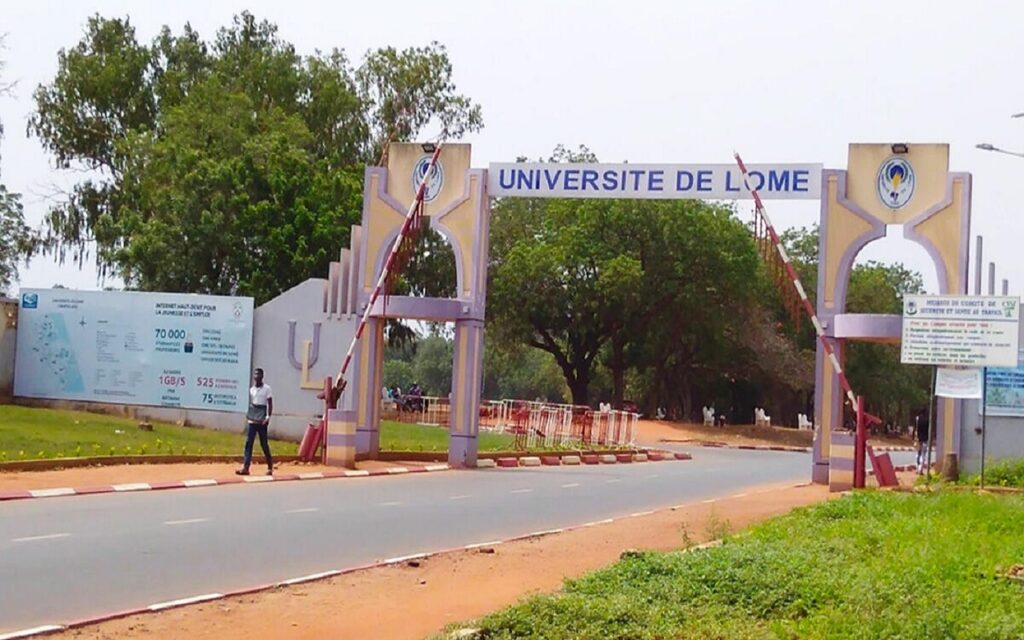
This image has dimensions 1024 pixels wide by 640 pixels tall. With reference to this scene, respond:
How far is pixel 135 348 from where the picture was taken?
33188mm

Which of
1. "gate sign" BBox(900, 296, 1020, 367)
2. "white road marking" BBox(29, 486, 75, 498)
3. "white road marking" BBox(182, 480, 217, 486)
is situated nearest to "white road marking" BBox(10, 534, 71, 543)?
"white road marking" BBox(29, 486, 75, 498)

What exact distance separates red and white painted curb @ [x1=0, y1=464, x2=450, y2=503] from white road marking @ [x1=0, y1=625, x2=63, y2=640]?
9.24 metres

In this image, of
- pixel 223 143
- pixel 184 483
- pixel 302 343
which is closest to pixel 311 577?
pixel 184 483

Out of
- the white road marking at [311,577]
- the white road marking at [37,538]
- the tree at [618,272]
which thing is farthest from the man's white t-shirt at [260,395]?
the tree at [618,272]

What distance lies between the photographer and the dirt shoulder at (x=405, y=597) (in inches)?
389

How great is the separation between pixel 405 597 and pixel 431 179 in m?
20.3

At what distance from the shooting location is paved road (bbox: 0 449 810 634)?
11.6m

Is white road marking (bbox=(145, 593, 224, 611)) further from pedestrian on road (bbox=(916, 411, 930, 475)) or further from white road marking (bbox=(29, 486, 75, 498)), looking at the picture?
pedestrian on road (bbox=(916, 411, 930, 475))

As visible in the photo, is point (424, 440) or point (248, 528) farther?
point (424, 440)

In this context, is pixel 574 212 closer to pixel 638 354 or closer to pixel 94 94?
pixel 638 354

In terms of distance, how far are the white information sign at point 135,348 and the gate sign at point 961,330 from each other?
15.8 m

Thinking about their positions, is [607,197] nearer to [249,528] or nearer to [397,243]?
[397,243]

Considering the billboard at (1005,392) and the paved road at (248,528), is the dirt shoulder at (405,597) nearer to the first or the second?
the paved road at (248,528)

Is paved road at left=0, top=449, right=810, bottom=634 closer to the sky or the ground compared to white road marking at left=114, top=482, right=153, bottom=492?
closer to the ground
